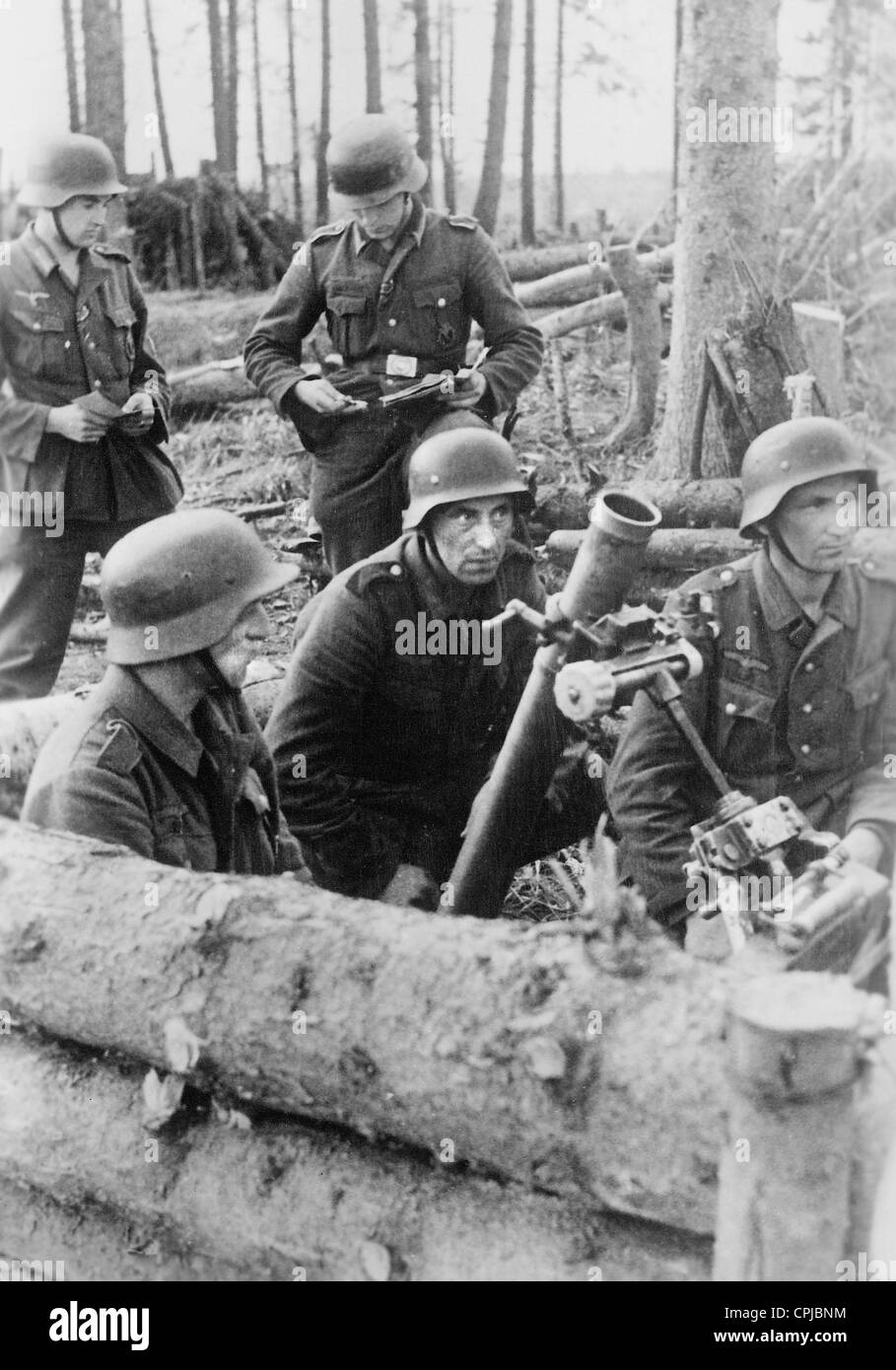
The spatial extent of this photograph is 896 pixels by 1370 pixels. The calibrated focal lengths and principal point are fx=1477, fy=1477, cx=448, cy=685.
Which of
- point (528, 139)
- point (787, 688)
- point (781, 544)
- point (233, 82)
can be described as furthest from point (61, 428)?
point (528, 139)

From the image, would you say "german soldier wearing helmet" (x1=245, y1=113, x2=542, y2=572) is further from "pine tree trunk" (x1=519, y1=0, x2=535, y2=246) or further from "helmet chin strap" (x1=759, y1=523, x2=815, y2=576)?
"pine tree trunk" (x1=519, y1=0, x2=535, y2=246)

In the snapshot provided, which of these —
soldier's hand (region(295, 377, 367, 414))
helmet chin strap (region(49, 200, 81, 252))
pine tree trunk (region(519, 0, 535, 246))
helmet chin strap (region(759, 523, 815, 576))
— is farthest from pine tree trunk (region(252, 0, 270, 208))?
helmet chin strap (region(759, 523, 815, 576))

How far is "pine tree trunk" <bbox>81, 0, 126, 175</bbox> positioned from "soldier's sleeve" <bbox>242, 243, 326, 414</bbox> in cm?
236

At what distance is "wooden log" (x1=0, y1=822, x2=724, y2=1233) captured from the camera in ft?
7.42

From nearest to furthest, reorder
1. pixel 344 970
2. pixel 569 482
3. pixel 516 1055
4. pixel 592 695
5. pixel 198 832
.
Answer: pixel 516 1055, pixel 344 970, pixel 592 695, pixel 198 832, pixel 569 482

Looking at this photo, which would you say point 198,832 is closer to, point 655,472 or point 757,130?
point 655,472

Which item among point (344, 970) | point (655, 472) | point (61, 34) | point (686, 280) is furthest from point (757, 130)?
point (344, 970)

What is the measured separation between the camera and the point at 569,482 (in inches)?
259

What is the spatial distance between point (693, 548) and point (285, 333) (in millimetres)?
1663

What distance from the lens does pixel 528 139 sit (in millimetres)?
7457

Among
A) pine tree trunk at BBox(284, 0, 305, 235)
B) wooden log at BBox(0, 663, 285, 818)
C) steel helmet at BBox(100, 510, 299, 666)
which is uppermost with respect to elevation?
pine tree trunk at BBox(284, 0, 305, 235)

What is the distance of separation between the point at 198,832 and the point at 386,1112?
107 cm

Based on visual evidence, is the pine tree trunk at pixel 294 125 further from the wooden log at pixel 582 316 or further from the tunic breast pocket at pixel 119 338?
the tunic breast pocket at pixel 119 338

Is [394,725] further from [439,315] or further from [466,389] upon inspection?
[439,315]
